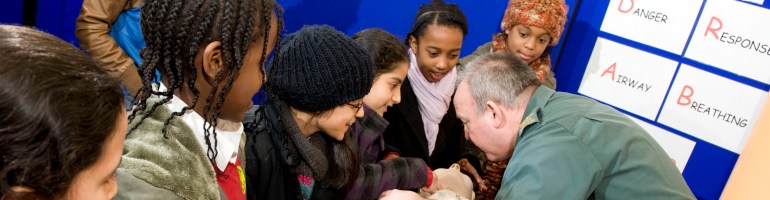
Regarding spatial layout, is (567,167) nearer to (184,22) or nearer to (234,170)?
(234,170)

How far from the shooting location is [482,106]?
6.05 feet

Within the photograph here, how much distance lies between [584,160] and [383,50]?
2.61ft

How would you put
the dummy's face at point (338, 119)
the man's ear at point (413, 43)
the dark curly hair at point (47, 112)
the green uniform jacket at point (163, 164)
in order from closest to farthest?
1. the dark curly hair at point (47, 112)
2. the green uniform jacket at point (163, 164)
3. the dummy's face at point (338, 119)
4. the man's ear at point (413, 43)

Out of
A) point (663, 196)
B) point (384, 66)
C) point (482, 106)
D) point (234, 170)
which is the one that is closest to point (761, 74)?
point (663, 196)

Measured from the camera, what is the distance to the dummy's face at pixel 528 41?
9.12 feet

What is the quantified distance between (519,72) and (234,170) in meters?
1.04

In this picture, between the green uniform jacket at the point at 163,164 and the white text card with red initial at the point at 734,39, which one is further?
the white text card with red initial at the point at 734,39

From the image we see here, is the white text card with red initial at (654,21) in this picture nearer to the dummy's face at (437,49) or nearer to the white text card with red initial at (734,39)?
the white text card with red initial at (734,39)

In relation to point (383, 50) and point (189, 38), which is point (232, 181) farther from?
point (383, 50)

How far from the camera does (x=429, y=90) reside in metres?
2.52

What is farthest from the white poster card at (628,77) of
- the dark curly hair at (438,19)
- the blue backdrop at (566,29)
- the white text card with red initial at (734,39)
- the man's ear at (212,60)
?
the man's ear at (212,60)

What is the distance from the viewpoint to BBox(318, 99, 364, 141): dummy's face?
59.6 inches

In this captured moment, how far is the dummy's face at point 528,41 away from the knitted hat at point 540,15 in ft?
0.08

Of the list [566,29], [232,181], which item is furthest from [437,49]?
[232,181]
